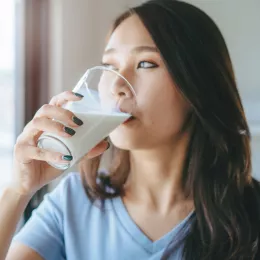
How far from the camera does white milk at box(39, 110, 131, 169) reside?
700mm

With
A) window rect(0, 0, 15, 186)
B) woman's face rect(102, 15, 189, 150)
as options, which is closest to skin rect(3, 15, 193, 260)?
woman's face rect(102, 15, 189, 150)

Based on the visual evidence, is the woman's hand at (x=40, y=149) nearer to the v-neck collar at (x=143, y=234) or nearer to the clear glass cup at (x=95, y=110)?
the clear glass cup at (x=95, y=110)

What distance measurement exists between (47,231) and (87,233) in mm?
92

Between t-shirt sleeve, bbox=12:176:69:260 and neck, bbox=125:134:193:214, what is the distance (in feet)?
0.58

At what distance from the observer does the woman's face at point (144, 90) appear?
2.79 ft

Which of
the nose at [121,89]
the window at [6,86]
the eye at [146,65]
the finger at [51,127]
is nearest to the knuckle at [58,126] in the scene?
the finger at [51,127]

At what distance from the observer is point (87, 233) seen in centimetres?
98

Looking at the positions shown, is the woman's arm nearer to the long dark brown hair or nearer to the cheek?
the long dark brown hair

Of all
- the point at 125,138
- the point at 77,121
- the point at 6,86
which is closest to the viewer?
the point at 77,121

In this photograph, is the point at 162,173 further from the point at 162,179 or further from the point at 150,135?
the point at 150,135

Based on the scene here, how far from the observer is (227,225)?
96cm

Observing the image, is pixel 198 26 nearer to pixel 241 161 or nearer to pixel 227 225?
pixel 241 161

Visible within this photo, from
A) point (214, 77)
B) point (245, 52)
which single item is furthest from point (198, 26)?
point (245, 52)

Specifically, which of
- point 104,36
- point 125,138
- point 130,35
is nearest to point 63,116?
point 125,138
